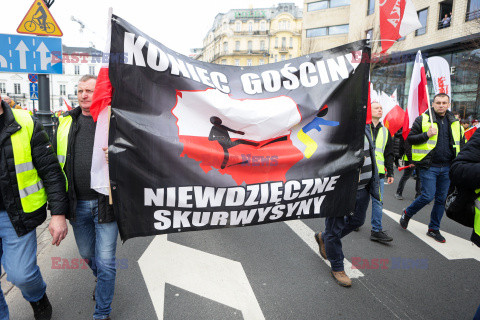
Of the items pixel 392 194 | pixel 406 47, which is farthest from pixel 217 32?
pixel 392 194

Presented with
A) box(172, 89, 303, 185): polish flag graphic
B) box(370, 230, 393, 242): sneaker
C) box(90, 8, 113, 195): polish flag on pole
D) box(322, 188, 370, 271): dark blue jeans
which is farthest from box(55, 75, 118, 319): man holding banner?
box(370, 230, 393, 242): sneaker

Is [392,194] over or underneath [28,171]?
underneath

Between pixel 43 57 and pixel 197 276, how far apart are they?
402cm

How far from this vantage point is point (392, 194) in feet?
24.1

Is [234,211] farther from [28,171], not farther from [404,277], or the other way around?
[404,277]

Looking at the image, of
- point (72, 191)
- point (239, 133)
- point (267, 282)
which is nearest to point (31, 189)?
point (72, 191)

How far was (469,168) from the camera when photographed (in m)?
2.18

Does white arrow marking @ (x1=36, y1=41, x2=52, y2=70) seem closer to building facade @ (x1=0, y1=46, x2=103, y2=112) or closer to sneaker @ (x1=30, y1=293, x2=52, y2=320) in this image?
sneaker @ (x1=30, y1=293, x2=52, y2=320)

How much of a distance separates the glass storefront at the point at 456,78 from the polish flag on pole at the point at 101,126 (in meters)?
15.3

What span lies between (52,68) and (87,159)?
315 centimetres

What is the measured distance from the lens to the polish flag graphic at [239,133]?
8.20 ft

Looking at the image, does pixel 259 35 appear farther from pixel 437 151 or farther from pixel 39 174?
pixel 39 174

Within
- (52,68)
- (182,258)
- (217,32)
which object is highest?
(217,32)

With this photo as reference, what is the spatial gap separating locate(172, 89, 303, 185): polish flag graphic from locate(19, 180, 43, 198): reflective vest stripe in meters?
1.15
